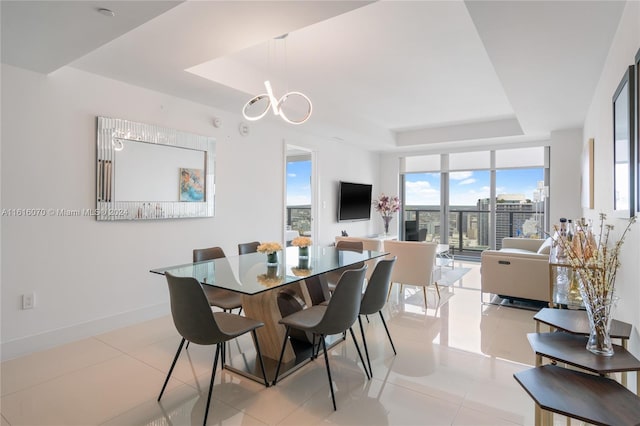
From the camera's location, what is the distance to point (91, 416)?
209 cm

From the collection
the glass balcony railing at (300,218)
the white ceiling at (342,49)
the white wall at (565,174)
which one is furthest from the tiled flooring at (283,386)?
the glass balcony railing at (300,218)

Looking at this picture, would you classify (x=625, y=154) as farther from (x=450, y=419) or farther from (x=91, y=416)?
(x=91, y=416)

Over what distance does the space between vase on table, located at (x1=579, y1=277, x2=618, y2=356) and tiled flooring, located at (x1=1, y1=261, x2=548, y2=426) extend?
765mm

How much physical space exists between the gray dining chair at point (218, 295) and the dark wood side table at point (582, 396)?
6.66 feet

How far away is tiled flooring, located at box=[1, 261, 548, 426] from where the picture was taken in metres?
2.08

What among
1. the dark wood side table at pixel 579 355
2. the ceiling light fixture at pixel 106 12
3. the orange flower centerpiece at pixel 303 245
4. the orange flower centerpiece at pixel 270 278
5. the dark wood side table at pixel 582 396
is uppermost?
the ceiling light fixture at pixel 106 12

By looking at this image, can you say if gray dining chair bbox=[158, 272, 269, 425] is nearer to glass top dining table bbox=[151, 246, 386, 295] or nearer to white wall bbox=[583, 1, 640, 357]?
glass top dining table bbox=[151, 246, 386, 295]

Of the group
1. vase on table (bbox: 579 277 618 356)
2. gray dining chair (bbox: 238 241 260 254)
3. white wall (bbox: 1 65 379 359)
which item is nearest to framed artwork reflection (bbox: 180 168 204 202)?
white wall (bbox: 1 65 379 359)

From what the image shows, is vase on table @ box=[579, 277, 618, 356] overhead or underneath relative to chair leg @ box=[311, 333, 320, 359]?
overhead

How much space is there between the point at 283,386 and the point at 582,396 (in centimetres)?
177

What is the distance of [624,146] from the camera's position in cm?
193

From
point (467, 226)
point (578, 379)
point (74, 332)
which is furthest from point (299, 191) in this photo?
point (578, 379)

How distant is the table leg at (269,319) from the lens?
270 cm

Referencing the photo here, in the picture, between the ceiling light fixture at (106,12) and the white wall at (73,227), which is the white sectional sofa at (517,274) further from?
the ceiling light fixture at (106,12)
